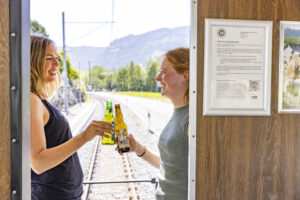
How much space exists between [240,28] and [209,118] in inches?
15.6

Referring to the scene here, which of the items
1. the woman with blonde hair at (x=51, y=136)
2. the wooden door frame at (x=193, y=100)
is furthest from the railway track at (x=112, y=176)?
the wooden door frame at (x=193, y=100)

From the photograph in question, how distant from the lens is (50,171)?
134 cm

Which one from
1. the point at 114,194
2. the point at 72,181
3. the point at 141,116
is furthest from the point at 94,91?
the point at 141,116

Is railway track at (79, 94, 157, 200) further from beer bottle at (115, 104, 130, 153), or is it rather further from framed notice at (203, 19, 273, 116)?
framed notice at (203, 19, 273, 116)

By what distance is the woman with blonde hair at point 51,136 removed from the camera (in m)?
1.17

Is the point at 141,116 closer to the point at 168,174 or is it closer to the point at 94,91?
the point at 94,91

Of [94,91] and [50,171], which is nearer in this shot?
[50,171]

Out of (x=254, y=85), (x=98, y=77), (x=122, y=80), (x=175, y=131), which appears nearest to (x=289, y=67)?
(x=254, y=85)

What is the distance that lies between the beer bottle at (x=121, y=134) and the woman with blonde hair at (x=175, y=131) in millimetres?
213

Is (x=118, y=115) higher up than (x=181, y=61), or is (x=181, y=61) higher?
(x=181, y=61)

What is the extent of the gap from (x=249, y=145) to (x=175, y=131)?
329mm

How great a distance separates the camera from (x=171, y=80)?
1.36 m

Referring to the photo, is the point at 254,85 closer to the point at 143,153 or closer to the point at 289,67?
the point at 289,67

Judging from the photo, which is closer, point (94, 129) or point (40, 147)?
point (40, 147)
